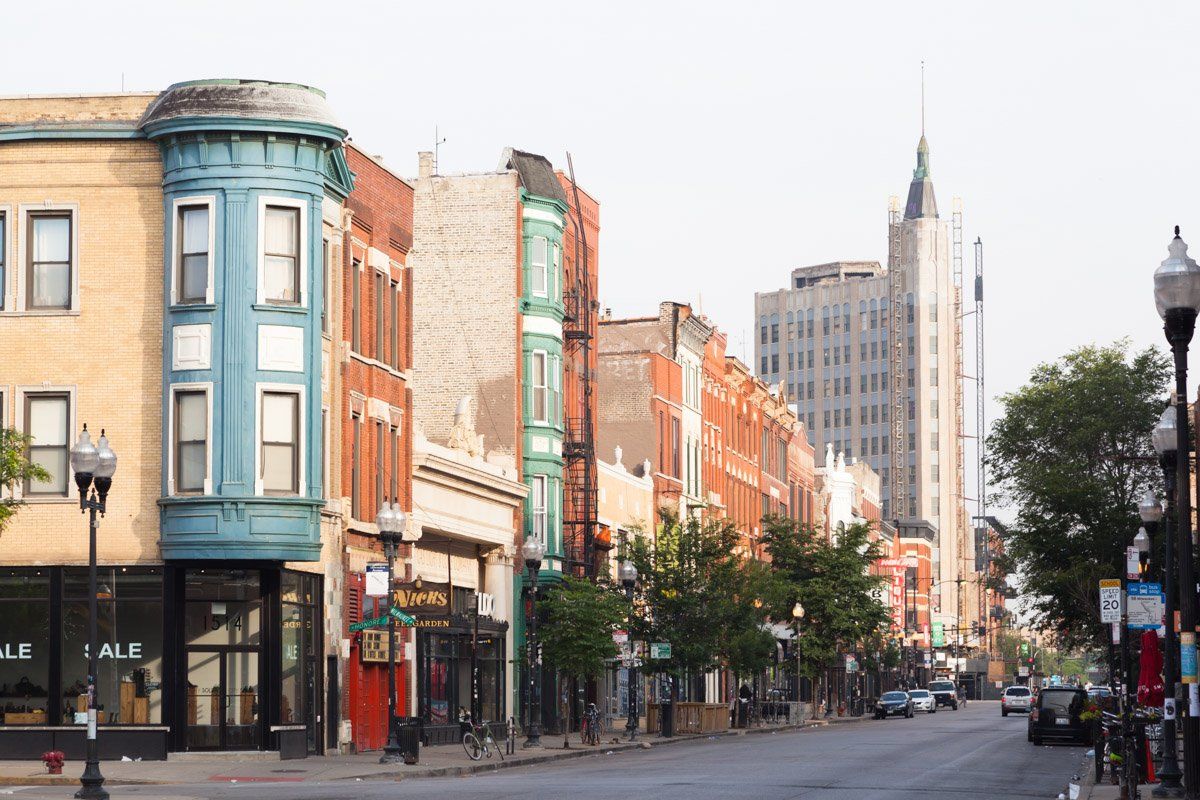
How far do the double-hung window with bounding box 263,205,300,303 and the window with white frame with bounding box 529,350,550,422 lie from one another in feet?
71.6

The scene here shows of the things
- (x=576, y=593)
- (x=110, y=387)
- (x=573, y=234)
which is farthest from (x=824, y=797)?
(x=573, y=234)

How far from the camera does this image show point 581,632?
52.9m

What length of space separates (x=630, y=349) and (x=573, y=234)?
14.9 metres

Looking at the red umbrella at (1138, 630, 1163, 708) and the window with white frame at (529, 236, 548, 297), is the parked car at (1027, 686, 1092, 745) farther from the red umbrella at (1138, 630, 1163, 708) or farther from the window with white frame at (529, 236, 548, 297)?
the red umbrella at (1138, 630, 1163, 708)

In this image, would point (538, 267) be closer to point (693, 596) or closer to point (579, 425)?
point (579, 425)

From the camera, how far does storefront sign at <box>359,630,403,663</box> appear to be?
145 ft

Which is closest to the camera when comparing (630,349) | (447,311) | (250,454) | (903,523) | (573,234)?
(250,454)

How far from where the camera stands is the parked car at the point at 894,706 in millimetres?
94250

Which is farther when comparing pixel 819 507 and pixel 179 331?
pixel 819 507

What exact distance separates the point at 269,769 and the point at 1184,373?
20669 mm

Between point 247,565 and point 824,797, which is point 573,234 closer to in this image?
point 247,565

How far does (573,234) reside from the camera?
65.2 meters

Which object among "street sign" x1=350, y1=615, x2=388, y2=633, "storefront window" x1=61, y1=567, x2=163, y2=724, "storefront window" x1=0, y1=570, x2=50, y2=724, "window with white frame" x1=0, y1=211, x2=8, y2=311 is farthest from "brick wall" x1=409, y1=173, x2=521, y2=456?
"storefront window" x1=0, y1=570, x2=50, y2=724

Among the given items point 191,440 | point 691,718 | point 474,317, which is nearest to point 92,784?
point 191,440
